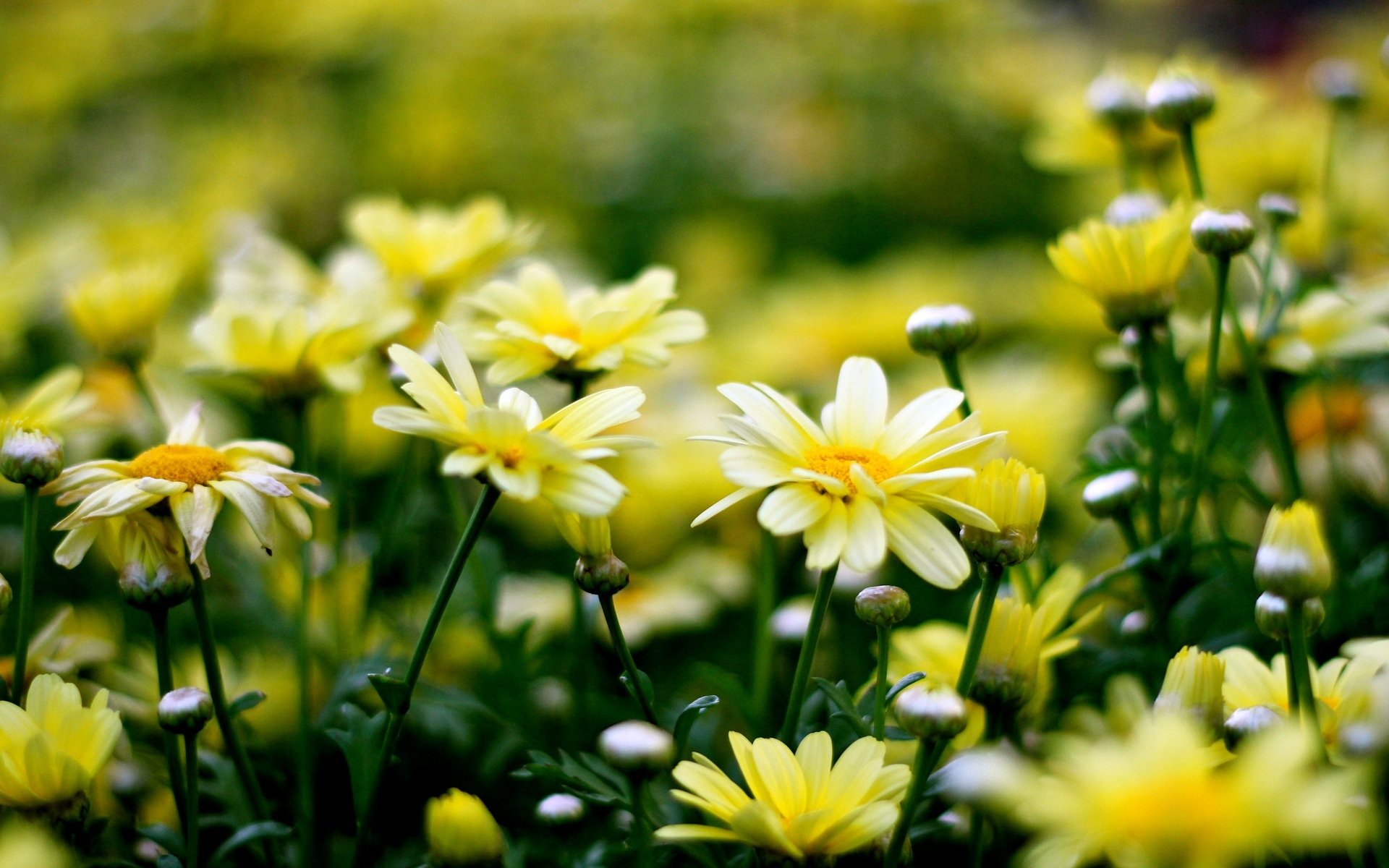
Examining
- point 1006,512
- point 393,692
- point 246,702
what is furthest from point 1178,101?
point 246,702

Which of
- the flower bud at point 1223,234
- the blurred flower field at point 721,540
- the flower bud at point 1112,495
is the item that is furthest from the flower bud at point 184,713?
the flower bud at point 1223,234

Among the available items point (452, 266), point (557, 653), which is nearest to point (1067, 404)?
point (557, 653)

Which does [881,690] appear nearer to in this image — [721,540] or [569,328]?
[569,328]

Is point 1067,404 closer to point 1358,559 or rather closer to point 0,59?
point 1358,559

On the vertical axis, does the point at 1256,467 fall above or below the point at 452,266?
below

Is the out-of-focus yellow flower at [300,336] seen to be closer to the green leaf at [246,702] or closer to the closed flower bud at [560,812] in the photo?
the green leaf at [246,702]

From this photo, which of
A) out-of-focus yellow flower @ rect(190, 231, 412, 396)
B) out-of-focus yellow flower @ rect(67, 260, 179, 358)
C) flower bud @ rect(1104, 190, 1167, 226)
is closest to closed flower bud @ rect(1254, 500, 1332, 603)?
flower bud @ rect(1104, 190, 1167, 226)

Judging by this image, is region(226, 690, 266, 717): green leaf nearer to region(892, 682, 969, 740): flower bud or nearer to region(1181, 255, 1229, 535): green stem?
region(892, 682, 969, 740): flower bud
